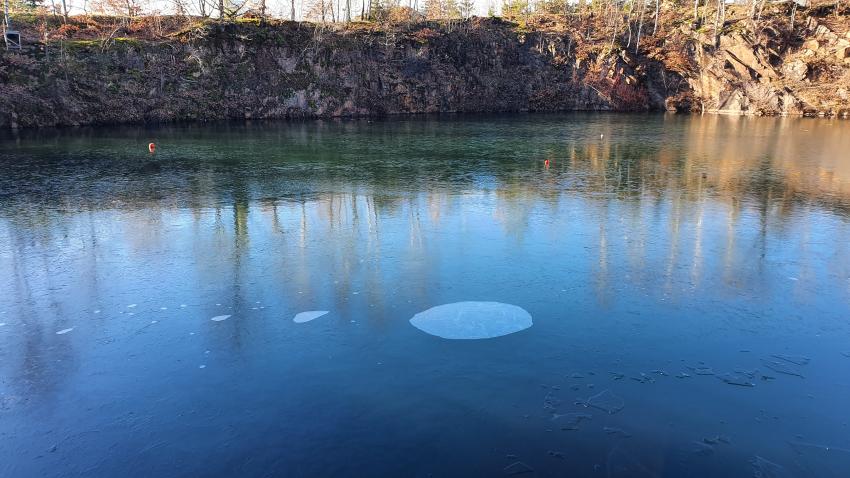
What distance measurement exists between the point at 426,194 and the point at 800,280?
31.5 feet

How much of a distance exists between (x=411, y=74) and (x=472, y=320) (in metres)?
45.9

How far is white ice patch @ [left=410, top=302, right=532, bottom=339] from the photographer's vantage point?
27.6ft

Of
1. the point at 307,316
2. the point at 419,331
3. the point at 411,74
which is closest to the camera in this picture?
the point at 419,331

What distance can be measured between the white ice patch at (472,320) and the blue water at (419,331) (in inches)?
9.0

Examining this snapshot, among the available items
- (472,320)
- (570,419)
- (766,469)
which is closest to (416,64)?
(472,320)

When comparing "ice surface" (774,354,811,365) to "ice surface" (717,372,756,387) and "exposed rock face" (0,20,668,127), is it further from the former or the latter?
"exposed rock face" (0,20,668,127)

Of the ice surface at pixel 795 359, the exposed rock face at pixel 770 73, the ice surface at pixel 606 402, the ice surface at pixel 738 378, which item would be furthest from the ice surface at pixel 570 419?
the exposed rock face at pixel 770 73

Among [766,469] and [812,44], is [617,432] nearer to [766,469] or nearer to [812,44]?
[766,469]

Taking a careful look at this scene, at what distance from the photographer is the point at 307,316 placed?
8.91 meters

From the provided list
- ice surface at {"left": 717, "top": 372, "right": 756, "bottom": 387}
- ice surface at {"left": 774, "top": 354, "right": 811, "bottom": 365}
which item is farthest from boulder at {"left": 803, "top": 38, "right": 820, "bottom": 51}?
ice surface at {"left": 717, "top": 372, "right": 756, "bottom": 387}

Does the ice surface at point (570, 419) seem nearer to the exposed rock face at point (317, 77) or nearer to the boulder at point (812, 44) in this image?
the exposed rock face at point (317, 77)

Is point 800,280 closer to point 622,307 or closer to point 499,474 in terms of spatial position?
point 622,307

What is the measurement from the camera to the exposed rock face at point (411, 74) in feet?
131

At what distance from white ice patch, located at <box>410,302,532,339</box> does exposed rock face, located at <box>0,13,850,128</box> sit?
37791 millimetres
